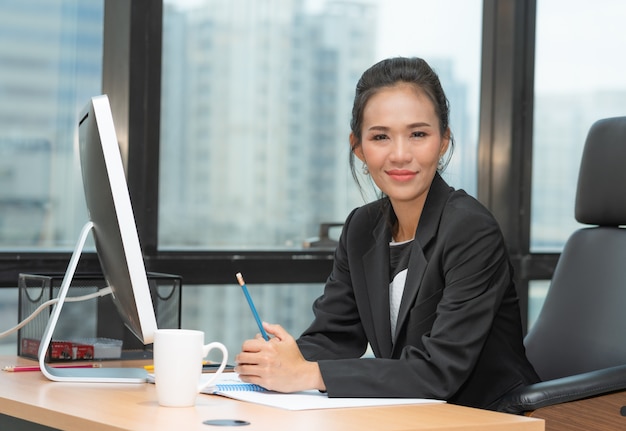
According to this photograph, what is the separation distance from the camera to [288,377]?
1.43 m

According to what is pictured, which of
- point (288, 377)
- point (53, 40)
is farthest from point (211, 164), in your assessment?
point (288, 377)

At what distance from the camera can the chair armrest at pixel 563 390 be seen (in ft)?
5.50

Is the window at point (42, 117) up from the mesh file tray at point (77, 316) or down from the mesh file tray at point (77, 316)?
up

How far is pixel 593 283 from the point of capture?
2.15 metres

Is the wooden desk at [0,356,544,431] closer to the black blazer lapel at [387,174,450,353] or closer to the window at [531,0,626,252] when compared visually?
the black blazer lapel at [387,174,450,353]

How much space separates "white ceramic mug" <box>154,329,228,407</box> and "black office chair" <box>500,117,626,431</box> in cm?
104

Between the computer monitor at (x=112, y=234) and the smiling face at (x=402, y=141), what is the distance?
0.56 meters

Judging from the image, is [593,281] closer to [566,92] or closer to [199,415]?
[199,415]

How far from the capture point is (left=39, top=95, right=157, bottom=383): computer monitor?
133cm

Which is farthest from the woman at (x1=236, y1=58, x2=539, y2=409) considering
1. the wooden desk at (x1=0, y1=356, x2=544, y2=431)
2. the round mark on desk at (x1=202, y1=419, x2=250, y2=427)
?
the round mark on desk at (x1=202, y1=419, x2=250, y2=427)

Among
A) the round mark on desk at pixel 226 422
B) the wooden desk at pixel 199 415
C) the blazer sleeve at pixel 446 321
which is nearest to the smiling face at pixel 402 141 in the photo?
the blazer sleeve at pixel 446 321

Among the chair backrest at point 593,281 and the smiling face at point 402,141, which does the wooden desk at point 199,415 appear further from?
the chair backrest at point 593,281

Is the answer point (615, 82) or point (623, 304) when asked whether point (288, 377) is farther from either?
point (615, 82)

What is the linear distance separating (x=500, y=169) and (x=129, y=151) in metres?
1.38
